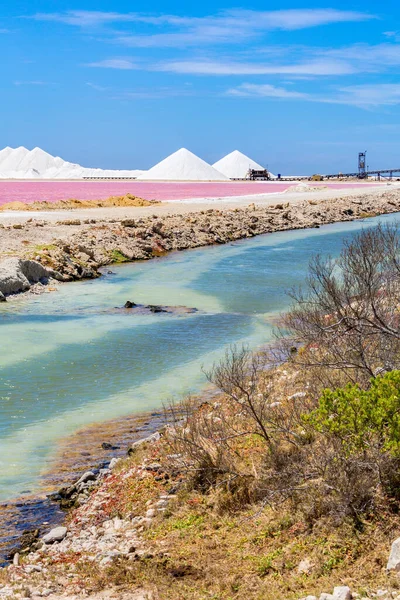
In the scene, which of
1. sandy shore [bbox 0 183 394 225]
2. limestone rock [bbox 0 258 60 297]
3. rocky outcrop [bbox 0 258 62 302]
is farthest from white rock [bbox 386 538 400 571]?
sandy shore [bbox 0 183 394 225]

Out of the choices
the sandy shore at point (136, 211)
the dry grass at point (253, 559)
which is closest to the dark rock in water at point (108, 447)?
the dry grass at point (253, 559)

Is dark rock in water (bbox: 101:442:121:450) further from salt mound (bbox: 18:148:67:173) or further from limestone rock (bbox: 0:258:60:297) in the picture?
salt mound (bbox: 18:148:67:173)

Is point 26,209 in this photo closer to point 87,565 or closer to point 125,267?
point 125,267

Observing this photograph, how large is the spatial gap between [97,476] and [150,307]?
41.3ft

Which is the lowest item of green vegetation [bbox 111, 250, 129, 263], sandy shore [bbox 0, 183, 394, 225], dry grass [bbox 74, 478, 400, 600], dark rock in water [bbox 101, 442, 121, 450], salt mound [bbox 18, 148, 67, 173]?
dark rock in water [bbox 101, 442, 121, 450]

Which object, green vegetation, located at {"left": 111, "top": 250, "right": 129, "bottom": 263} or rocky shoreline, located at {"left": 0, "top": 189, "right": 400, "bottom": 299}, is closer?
rocky shoreline, located at {"left": 0, "top": 189, "right": 400, "bottom": 299}

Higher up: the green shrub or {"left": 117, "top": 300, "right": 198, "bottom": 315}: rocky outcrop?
the green shrub

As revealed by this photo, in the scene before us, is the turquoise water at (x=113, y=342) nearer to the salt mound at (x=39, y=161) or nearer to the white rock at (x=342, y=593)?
the white rock at (x=342, y=593)

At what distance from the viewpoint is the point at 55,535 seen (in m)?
8.25

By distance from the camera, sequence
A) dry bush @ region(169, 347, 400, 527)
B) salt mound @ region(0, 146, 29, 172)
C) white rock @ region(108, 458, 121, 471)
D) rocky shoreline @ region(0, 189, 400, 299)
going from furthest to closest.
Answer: salt mound @ region(0, 146, 29, 172), rocky shoreline @ region(0, 189, 400, 299), white rock @ region(108, 458, 121, 471), dry bush @ region(169, 347, 400, 527)

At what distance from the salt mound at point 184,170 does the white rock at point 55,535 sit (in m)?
114

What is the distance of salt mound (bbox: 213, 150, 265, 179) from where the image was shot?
5694 inches

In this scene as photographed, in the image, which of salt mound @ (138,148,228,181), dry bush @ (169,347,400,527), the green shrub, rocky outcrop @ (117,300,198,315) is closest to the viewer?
the green shrub

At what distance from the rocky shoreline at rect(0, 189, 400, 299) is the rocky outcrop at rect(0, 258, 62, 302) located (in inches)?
1.8
